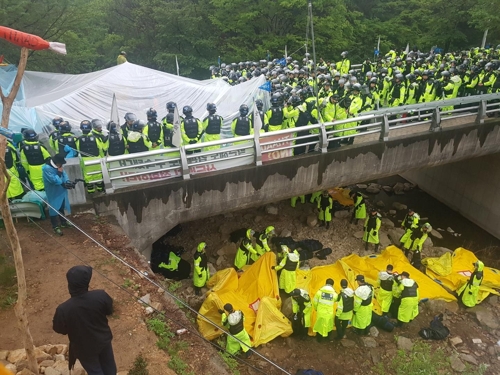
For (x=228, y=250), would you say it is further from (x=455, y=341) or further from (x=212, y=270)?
(x=455, y=341)

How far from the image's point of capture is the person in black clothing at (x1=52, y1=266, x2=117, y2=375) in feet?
11.9

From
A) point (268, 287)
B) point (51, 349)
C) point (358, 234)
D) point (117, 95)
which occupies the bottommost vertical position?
point (358, 234)

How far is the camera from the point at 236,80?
47.7ft

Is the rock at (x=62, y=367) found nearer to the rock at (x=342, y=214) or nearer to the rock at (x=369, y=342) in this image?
the rock at (x=369, y=342)

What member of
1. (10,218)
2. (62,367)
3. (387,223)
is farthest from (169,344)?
(387,223)

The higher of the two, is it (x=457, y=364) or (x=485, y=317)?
(x=457, y=364)

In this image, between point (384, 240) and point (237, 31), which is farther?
point (237, 31)

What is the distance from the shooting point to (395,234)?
1298cm

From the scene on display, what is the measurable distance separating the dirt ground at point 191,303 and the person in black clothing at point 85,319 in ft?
3.32

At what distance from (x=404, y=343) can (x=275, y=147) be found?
523 cm

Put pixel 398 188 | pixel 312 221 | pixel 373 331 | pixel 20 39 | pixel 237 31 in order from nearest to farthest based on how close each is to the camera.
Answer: pixel 20 39
pixel 373 331
pixel 312 221
pixel 398 188
pixel 237 31

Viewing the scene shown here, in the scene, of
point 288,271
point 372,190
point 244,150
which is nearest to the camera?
point 288,271

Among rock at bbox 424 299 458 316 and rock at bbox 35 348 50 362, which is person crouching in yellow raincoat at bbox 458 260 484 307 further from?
rock at bbox 35 348 50 362

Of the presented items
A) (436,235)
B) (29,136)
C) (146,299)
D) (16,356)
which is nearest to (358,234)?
(436,235)
